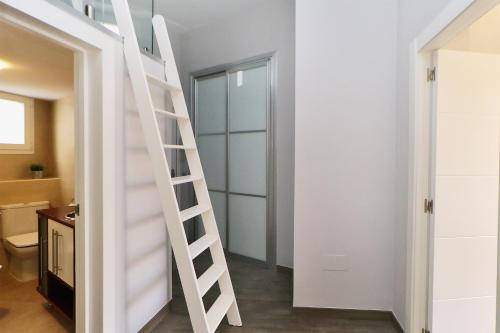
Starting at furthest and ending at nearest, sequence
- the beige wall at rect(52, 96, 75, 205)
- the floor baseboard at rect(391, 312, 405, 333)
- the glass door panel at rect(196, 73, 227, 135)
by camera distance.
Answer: the beige wall at rect(52, 96, 75, 205), the glass door panel at rect(196, 73, 227, 135), the floor baseboard at rect(391, 312, 405, 333)

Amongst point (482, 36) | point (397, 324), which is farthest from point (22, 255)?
point (482, 36)

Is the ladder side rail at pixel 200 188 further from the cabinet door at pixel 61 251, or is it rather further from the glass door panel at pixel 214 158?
the glass door panel at pixel 214 158

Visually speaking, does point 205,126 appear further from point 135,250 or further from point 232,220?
point 135,250

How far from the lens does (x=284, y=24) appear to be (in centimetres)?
300

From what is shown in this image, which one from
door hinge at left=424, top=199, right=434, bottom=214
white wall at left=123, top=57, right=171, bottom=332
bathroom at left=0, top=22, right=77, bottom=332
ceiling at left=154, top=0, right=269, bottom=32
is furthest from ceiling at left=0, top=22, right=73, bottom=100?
door hinge at left=424, top=199, right=434, bottom=214

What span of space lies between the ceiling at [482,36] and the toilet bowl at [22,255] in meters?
3.99

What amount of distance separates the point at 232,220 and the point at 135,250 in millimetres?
1759

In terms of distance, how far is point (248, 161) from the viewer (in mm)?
3395

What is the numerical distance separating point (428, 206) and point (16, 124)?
4547 millimetres

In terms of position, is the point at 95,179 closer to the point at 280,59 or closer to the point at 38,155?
the point at 280,59

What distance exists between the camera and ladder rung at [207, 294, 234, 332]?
1.74 m

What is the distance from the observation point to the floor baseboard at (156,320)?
6.52ft

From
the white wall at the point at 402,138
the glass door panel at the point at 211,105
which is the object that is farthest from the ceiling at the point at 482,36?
the glass door panel at the point at 211,105

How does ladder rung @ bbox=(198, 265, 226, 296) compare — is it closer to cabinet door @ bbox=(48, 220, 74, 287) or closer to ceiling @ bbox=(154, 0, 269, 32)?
cabinet door @ bbox=(48, 220, 74, 287)
